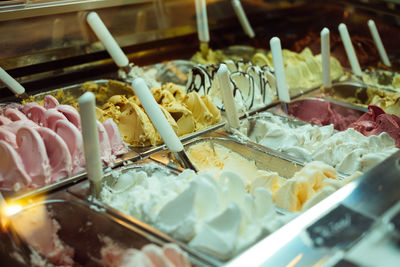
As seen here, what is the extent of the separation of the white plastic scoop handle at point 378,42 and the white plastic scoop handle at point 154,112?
179cm

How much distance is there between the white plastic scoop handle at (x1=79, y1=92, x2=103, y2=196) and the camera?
3.93 feet

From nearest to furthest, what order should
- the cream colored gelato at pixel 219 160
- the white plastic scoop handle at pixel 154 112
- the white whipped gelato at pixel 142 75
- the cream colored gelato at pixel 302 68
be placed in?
1. the white plastic scoop handle at pixel 154 112
2. the cream colored gelato at pixel 219 160
3. the white whipped gelato at pixel 142 75
4. the cream colored gelato at pixel 302 68

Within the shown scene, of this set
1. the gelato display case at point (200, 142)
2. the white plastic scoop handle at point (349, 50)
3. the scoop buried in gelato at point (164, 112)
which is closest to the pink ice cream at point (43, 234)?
the gelato display case at point (200, 142)

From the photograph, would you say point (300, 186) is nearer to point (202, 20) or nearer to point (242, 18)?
point (202, 20)

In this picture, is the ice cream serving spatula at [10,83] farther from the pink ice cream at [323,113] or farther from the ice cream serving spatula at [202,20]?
the pink ice cream at [323,113]

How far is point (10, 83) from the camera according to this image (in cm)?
199

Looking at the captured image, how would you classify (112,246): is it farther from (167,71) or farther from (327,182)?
(167,71)

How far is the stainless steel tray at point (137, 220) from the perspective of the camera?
110 cm

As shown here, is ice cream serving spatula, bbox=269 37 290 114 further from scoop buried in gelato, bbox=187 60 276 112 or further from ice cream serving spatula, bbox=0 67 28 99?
ice cream serving spatula, bbox=0 67 28 99

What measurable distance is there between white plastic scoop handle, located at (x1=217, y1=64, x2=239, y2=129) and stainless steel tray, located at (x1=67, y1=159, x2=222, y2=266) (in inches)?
16.0

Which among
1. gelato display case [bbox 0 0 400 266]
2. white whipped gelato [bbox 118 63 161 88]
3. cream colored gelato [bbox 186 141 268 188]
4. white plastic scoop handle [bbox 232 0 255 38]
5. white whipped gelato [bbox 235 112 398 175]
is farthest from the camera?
white plastic scoop handle [bbox 232 0 255 38]

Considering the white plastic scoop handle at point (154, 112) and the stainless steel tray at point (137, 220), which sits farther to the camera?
the white plastic scoop handle at point (154, 112)

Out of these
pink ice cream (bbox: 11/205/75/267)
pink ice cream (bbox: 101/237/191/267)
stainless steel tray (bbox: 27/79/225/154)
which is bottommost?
pink ice cream (bbox: 101/237/191/267)

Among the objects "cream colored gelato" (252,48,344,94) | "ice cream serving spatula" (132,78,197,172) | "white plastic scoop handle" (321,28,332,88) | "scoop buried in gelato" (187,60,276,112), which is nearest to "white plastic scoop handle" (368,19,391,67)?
"cream colored gelato" (252,48,344,94)
